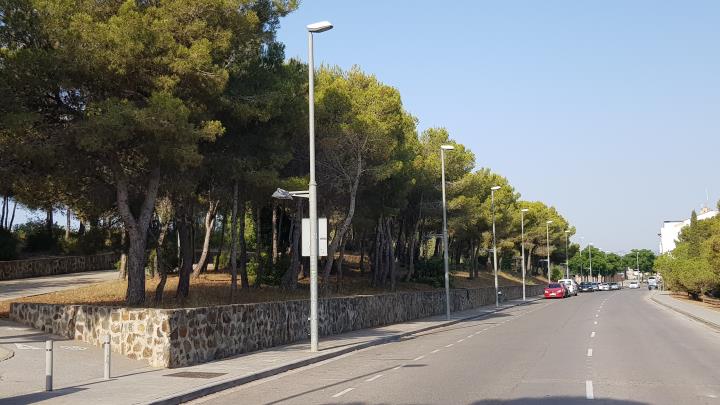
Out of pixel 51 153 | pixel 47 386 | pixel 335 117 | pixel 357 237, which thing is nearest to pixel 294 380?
pixel 47 386

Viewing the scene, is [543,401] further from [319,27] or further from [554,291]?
[554,291]

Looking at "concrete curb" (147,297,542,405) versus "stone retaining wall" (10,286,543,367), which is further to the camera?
"stone retaining wall" (10,286,543,367)

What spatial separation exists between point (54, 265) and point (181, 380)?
3420 centimetres

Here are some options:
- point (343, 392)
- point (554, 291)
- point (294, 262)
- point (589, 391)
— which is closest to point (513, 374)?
point (589, 391)

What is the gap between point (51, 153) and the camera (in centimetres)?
1833

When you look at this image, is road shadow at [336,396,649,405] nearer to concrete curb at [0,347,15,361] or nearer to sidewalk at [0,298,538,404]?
sidewalk at [0,298,538,404]

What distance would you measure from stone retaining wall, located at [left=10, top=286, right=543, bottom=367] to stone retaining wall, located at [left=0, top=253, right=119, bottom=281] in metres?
21.3

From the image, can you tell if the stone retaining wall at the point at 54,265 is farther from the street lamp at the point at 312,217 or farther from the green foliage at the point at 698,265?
the green foliage at the point at 698,265

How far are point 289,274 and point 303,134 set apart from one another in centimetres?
723

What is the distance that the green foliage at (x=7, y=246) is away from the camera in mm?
42688

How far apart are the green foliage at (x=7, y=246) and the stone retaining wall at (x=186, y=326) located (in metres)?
23.0

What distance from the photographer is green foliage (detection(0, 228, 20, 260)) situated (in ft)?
140

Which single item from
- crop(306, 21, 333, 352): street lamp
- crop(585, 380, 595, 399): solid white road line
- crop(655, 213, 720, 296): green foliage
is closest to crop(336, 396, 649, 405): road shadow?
crop(585, 380, 595, 399): solid white road line

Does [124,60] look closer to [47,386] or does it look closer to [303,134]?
[47,386]
